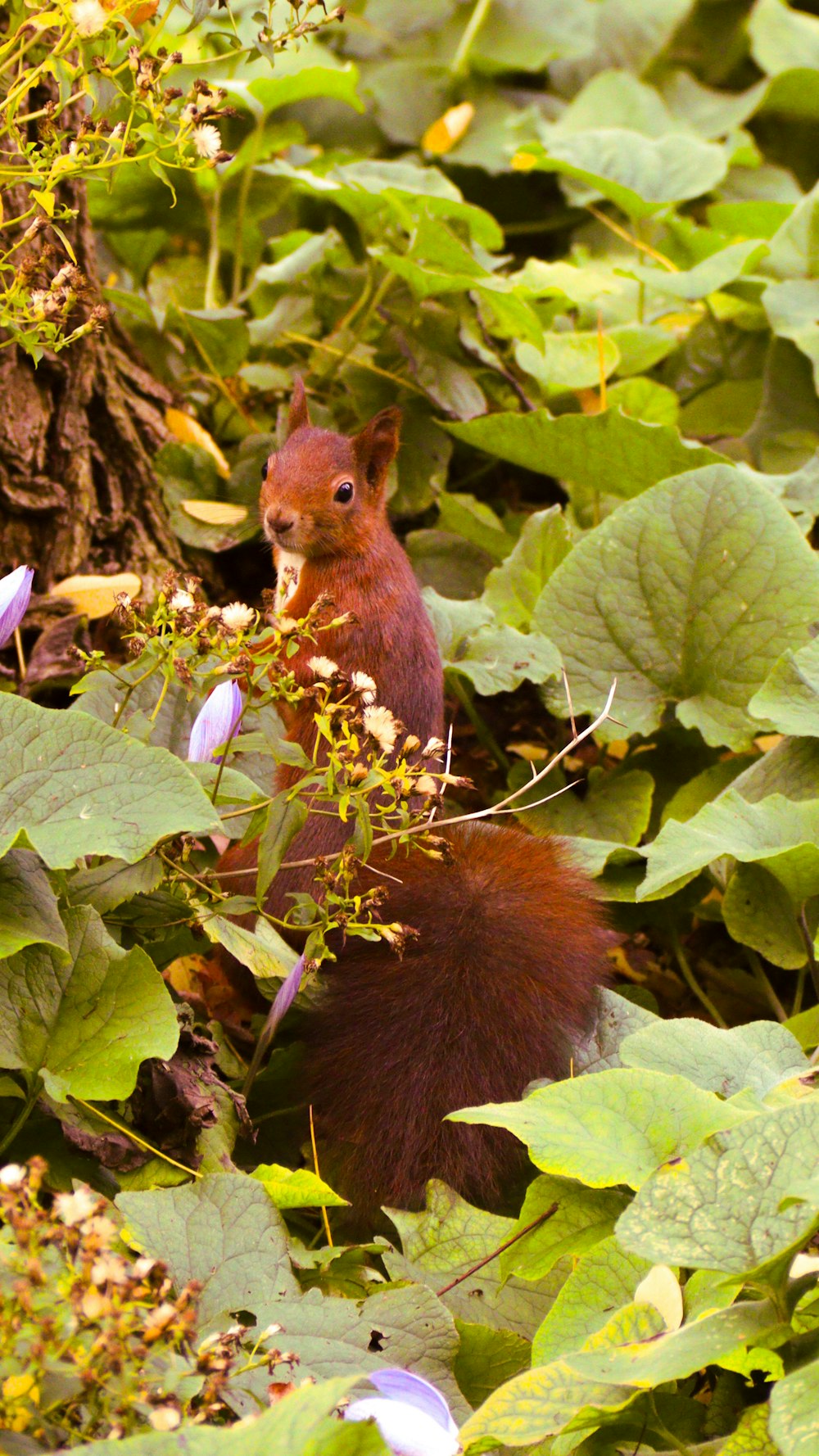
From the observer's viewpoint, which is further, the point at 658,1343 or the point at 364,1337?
the point at 364,1337

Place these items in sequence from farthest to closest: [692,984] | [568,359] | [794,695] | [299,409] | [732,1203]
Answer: [568,359]
[299,409]
[692,984]
[794,695]
[732,1203]

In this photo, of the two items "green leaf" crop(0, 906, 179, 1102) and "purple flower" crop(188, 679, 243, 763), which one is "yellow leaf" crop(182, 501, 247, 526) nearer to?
"purple flower" crop(188, 679, 243, 763)

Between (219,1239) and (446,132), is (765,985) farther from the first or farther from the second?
(446,132)

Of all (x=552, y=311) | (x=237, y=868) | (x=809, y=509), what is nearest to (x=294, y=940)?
(x=237, y=868)

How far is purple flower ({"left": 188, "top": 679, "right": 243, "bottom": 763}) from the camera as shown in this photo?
4.68ft

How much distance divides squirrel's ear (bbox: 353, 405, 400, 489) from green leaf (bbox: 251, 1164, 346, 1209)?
1.15 metres

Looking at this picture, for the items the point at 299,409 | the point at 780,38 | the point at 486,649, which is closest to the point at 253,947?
the point at 486,649

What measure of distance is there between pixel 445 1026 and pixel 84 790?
0.53 meters

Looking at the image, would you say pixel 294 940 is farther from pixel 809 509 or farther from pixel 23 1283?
pixel 809 509

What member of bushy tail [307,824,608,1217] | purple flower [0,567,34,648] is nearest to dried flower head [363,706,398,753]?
bushy tail [307,824,608,1217]

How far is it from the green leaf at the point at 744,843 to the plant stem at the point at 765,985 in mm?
183

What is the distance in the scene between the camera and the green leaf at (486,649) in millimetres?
2078

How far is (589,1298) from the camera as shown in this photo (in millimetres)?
1225

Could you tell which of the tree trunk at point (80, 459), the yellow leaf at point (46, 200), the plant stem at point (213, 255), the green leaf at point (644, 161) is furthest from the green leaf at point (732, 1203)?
the green leaf at point (644, 161)
